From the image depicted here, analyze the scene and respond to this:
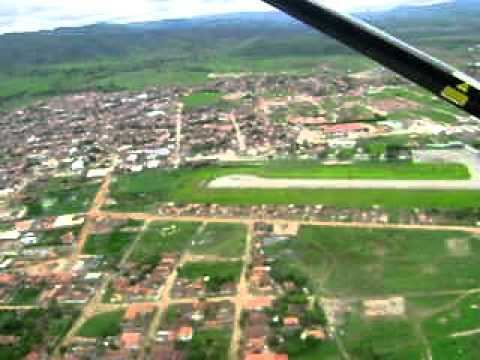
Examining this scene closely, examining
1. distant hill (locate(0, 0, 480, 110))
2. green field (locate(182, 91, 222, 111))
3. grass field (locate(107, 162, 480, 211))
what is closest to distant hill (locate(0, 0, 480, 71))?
distant hill (locate(0, 0, 480, 110))

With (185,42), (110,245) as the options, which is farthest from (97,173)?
(185,42)

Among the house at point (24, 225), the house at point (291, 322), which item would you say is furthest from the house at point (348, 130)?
the house at point (291, 322)

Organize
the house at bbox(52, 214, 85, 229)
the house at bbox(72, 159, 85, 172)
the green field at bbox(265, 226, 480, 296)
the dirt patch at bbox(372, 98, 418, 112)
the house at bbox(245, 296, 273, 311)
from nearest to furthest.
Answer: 1. the house at bbox(245, 296, 273, 311)
2. the green field at bbox(265, 226, 480, 296)
3. the house at bbox(52, 214, 85, 229)
4. the house at bbox(72, 159, 85, 172)
5. the dirt patch at bbox(372, 98, 418, 112)

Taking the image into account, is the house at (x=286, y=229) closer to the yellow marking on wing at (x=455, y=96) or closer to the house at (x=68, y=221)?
the house at (x=68, y=221)

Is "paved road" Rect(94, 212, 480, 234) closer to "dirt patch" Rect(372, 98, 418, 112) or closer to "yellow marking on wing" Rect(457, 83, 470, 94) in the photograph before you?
"yellow marking on wing" Rect(457, 83, 470, 94)

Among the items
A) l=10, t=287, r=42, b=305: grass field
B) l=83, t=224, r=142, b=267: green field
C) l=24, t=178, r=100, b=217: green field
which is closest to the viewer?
l=10, t=287, r=42, b=305: grass field

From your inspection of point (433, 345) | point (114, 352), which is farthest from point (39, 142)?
point (433, 345)

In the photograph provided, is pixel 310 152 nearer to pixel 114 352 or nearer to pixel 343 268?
pixel 343 268
